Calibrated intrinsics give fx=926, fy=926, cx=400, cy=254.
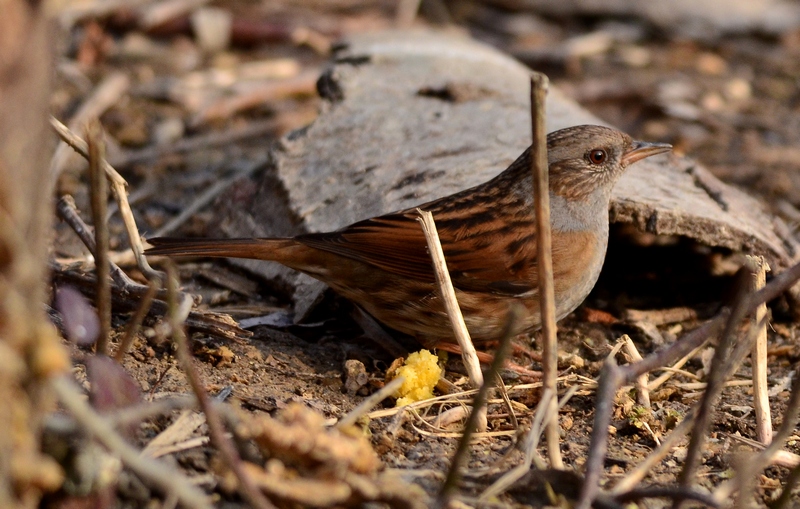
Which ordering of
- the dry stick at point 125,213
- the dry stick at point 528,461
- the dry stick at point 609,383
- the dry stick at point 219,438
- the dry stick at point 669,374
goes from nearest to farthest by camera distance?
the dry stick at point 219,438 → the dry stick at point 609,383 → the dry stick at point 528,461 → the dry stick at point 125,213 → the dry stick at point 669,374

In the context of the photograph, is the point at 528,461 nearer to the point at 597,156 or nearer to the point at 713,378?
the point at 713,378

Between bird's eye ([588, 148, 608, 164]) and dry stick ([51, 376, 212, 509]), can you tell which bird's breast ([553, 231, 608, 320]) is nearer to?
bird's eye ([588, 148, 608, 164])

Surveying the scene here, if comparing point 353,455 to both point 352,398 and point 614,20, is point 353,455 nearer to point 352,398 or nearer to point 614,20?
point 352,398

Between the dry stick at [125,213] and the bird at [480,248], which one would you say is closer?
the dry stick at [125,213]

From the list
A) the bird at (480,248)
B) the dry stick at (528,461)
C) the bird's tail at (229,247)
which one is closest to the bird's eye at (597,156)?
the bird at (480,248)

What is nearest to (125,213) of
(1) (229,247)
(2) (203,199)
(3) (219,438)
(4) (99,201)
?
(1) (229,247)

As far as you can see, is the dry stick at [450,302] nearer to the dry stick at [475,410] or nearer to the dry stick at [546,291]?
the dry stick at [546,291]

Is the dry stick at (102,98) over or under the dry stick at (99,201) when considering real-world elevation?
under
